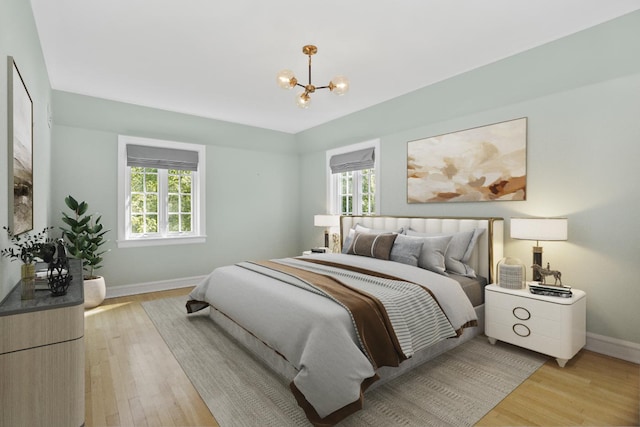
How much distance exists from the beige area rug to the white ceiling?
8.81 feet

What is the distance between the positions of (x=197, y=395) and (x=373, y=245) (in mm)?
2188

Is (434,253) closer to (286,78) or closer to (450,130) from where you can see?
(450,130)

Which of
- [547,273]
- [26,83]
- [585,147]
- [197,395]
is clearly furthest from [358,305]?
[26,83]

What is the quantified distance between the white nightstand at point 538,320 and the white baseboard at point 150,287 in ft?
13.6

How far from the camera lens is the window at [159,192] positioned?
4516 millimetres

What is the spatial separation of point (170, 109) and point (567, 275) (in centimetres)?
520

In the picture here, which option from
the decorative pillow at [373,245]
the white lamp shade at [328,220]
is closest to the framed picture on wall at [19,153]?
the decorative pillow at [373,245]

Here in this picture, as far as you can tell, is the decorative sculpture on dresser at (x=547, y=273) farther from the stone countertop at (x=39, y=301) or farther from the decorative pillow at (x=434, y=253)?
the stone countertop at (x=39, y=301)

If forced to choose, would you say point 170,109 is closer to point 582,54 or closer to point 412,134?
point 412,134

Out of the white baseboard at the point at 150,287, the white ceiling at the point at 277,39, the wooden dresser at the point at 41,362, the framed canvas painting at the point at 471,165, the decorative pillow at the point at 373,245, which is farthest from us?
the white baseboard at the point at 150,287

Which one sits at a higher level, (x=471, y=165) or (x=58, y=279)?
A: (x=471, y=165)

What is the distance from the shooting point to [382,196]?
457cm

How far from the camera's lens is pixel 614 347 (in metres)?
2.65

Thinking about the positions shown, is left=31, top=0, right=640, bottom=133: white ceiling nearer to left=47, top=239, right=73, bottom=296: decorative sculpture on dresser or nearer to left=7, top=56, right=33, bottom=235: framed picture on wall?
left=7, top=56, right=33, bottom=235: framed picture on wall
